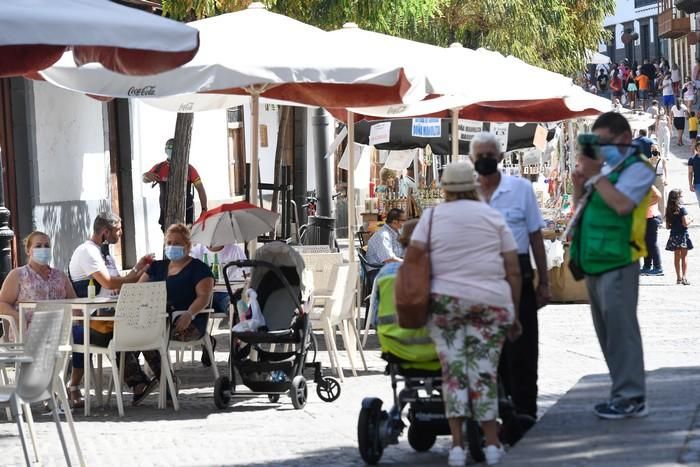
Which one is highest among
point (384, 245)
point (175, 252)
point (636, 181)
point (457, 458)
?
point (636, 181)

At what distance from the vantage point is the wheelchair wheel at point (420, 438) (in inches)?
371

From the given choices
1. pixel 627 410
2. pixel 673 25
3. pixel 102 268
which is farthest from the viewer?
pixel 673 25

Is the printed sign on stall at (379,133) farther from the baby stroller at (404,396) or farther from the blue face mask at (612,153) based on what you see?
→ the baby stroller at (404,396)

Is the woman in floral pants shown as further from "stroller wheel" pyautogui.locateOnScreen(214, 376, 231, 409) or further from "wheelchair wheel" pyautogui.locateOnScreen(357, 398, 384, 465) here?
"stroller wheel" pyautogui.locateOnScreen(214, 376, 231, 409)

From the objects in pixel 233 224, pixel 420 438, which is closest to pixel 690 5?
pixel 233 224

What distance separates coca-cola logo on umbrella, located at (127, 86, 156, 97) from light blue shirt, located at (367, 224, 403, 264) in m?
4.26

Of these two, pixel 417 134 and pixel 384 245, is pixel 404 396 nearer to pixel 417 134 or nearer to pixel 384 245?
pixel 384 245

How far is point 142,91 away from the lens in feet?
39.6

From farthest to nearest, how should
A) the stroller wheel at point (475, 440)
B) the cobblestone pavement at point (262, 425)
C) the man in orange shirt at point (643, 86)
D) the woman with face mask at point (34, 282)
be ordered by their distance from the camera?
the man in orange shirt at point (643, 86) < the woman with face mask at point (34, 282) < the cobblestone pavement at point (262, 425) < the stroller wheel at point (475, 440)

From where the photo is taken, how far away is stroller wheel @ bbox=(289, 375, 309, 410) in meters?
11.8

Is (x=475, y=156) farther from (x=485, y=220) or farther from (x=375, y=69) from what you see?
(x=375, y=69)

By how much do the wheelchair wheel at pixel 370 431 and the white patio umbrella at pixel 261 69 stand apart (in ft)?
11.9

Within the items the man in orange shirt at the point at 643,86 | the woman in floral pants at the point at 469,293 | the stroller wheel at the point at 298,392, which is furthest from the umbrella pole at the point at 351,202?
the man in orange shirt at the point at 643,86

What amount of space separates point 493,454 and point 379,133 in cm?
1286
